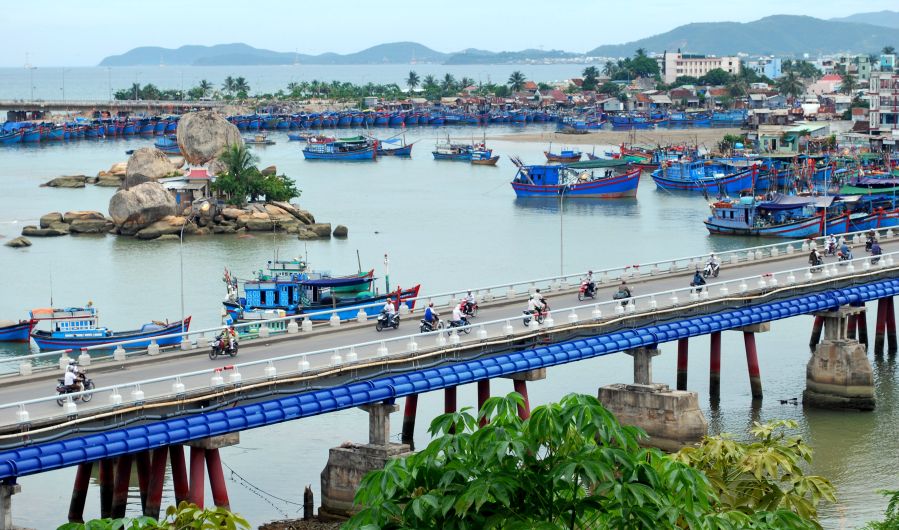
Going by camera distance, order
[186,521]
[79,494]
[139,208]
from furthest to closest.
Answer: [139,208] → [79,494] → [186,521]

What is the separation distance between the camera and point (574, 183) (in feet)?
451

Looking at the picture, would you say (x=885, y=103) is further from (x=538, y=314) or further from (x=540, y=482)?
(x=540, y=482)

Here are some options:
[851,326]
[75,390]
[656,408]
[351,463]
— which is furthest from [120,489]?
[851,326]

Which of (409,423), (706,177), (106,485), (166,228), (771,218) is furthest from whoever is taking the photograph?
(706,177)

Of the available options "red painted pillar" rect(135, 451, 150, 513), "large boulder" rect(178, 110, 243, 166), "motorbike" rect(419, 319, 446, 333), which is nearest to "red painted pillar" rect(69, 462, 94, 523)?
"red painted pillar" rect(135, 451, 150, 513)

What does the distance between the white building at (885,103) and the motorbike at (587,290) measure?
339 feet

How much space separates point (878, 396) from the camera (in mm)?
56812

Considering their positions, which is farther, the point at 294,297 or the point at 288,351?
the point at 294,297

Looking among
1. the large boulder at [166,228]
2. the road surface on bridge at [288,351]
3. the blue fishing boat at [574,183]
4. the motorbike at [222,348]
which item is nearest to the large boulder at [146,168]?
the large boulder at [166,228]

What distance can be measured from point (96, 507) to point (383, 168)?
12698 centimetres

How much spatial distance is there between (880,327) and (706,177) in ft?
257

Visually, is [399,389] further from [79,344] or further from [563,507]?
[79,344]

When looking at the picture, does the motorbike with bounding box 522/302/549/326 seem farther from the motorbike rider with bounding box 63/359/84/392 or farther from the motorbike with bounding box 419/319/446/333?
the motorbike rider with bounding box 63/359/84/392

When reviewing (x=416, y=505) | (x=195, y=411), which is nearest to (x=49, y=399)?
(x=195, y=411)
